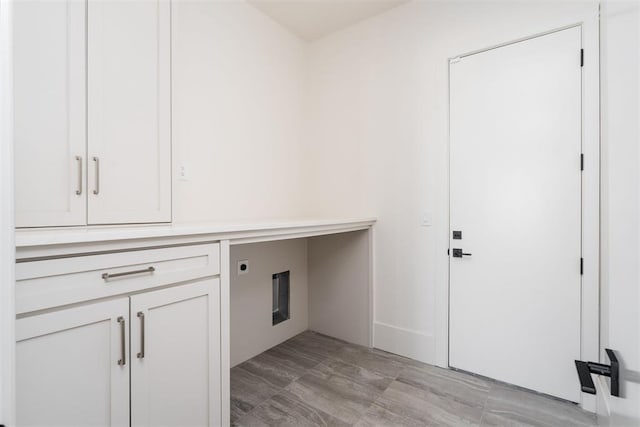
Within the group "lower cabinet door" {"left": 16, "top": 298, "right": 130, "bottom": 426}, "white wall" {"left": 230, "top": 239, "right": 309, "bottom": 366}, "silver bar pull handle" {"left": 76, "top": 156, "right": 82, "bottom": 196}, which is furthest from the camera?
"white wall" {"left": 230, "top": 239, "right": 309, "bottom": 366}

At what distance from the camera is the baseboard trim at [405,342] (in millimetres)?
2215

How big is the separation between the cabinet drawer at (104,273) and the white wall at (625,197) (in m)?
1.31

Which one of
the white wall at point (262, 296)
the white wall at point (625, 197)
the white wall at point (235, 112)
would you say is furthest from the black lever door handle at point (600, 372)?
the white wall at point (262, 296)

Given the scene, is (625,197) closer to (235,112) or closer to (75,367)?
(75,367)

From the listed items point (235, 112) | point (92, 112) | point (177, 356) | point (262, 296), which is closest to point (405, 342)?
point (262, 296)

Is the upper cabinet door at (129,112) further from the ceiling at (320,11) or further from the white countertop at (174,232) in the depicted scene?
the ceiling at (320,11)

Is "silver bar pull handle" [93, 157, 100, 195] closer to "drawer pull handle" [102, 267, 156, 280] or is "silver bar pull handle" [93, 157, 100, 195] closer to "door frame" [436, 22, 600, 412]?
"drawer pull handle" [102, 267, 156, 280]

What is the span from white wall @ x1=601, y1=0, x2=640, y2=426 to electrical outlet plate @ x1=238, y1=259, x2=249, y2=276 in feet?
6.42

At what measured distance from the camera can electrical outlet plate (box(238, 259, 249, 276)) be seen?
222cm

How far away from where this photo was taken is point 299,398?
5.90ft

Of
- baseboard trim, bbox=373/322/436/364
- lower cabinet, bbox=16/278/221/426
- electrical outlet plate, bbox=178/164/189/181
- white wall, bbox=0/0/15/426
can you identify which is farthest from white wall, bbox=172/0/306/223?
baseboard trim, bbox=373/322/436/364

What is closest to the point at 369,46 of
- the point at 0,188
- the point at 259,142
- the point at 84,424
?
the point at 259,142

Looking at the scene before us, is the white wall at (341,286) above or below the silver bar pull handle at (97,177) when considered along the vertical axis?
below

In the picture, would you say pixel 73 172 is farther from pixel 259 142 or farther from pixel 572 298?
pixel 572 298
